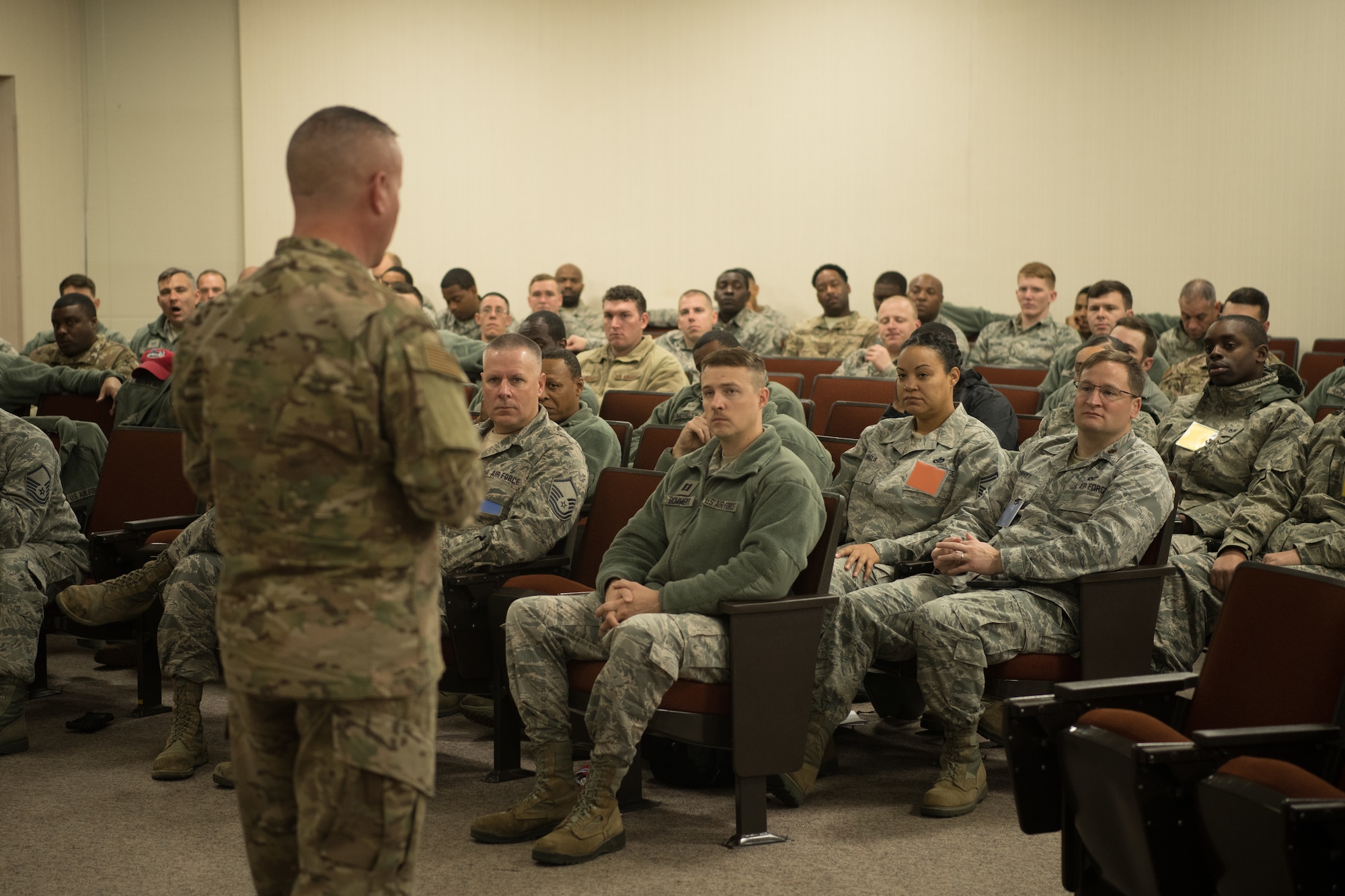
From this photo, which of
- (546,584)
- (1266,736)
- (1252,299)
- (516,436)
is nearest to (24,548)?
(516,436)

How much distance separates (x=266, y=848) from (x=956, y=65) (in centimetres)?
793

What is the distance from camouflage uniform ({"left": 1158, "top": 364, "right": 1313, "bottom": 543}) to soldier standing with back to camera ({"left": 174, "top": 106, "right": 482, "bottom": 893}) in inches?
110

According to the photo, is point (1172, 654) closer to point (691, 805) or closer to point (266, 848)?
point (691, 805)

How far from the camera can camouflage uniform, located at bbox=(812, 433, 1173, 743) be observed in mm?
3018

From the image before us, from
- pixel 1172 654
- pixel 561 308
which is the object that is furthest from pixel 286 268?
pixel 561 308

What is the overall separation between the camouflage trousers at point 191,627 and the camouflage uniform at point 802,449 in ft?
4.40

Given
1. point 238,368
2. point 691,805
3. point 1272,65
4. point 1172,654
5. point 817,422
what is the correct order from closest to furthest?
point 238,368
point 691,805
point 1172,654
point 817,422
point 1272,65

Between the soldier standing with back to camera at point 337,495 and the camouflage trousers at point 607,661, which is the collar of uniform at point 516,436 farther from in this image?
the soldier standing with back to camera at point 337,495

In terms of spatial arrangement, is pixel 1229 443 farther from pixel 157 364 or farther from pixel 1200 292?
pixel 157 364

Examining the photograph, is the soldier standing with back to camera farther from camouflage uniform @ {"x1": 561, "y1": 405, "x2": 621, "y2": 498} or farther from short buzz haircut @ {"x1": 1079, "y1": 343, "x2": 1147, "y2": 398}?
camouflage uniform @ {"x1": 561, "y1": 405, "x2": 621, "y2": 498}

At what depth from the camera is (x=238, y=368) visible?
62.6 inches

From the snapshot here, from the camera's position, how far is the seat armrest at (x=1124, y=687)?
2.12 meters

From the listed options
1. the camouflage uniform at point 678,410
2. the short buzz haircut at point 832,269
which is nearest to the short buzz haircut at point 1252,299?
the camouflage uniform at point 678,410

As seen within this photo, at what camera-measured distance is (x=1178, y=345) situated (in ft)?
22.8
